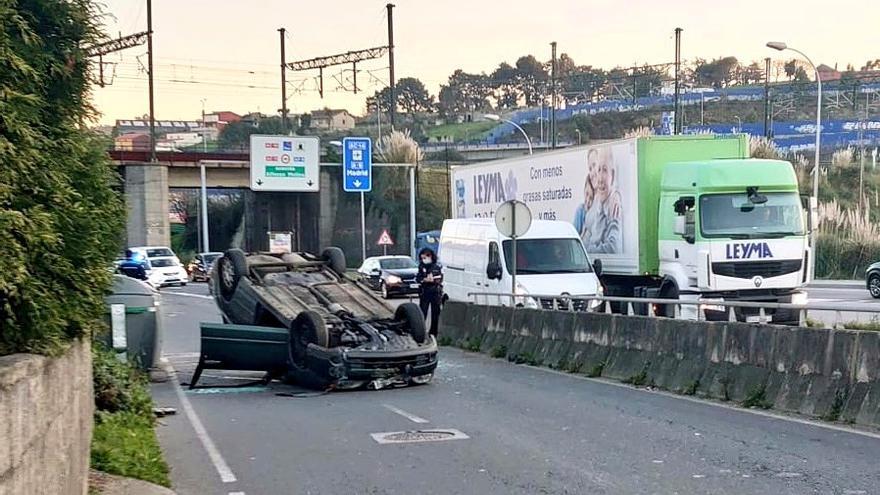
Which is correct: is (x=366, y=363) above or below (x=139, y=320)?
below

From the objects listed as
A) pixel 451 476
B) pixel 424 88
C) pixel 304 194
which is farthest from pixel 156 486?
pixel 424 88

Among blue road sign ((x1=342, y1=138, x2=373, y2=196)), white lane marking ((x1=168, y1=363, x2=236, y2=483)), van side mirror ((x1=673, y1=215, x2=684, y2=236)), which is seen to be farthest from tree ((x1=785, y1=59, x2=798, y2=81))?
white lane marking ((x1=168, y1=363, x2=236, y2=483))

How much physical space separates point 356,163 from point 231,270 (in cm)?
2846

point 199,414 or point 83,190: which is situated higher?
point 83,190

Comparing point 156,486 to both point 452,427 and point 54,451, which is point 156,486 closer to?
point 54,451

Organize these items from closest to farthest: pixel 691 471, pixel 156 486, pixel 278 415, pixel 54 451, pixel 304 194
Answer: pixel 54 451 < pixel 156 486 < pixel 691 471 < pixel 278 415 < pixel 304 194

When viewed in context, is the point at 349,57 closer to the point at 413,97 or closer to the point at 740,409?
the point at 740,409

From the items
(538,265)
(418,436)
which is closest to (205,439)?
(418,436)

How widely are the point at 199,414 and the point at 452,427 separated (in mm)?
3348

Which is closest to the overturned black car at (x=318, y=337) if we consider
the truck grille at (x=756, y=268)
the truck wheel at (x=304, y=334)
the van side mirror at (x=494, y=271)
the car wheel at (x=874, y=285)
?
the truck wheel at (x=304, y=334)

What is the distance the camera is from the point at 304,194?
199 feet

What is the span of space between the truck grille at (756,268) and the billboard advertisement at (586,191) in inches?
88.1

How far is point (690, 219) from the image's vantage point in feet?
60.2

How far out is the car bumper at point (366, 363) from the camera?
13.1m
